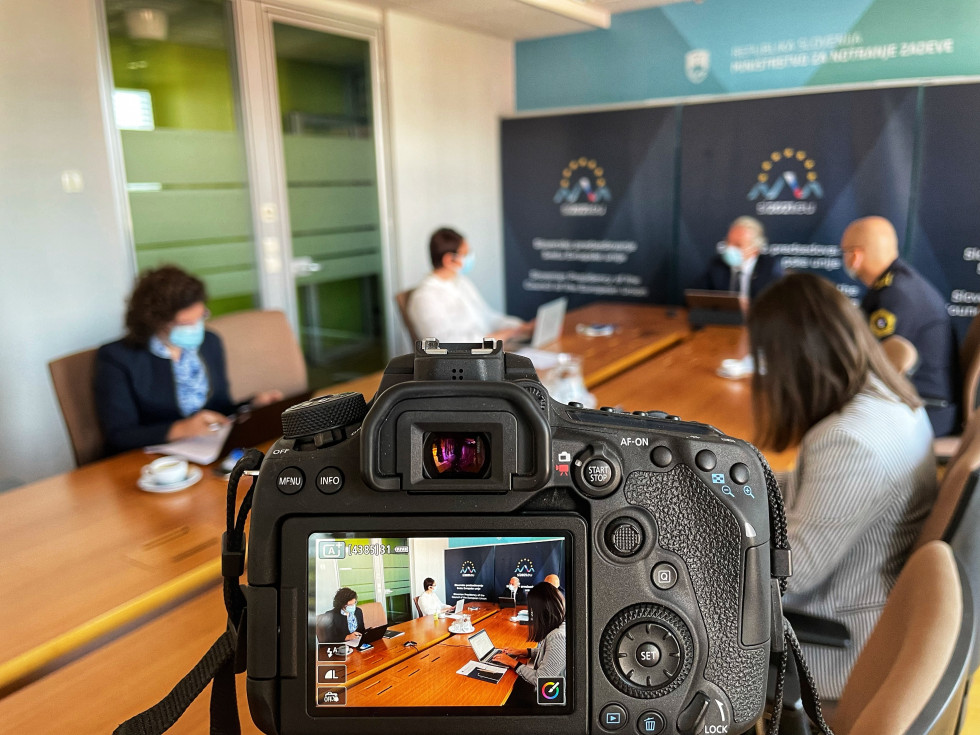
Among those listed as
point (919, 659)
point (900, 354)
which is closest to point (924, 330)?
point (900, 354)

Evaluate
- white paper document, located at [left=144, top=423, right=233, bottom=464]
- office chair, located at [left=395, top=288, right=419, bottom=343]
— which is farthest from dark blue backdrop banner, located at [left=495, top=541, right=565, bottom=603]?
office chair, located at [left=395, top=288, right=419, bottom=343]

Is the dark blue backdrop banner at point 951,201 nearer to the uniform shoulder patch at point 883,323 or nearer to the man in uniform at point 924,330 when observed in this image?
the man in uniform at point 924,330

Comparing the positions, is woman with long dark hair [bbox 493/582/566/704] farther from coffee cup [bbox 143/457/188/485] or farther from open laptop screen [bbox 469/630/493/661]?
coffee cup [bbox 143/457/188/485]

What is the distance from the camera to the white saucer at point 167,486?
172 cm

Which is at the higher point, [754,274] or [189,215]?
[189,215]

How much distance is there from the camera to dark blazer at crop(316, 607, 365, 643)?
1.95ft

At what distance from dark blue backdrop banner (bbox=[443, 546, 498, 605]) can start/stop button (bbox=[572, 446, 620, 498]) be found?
90mm

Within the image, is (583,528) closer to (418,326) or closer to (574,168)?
(418,326)

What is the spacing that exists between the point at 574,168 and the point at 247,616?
16.4 ft

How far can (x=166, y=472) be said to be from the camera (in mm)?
1732

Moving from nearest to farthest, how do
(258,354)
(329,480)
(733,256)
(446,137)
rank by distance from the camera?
1. (329,480)
2. (258,354)
3. (733,256)
4. (446,137)

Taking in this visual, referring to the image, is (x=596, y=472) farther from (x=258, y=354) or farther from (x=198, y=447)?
(x=258, y=354)

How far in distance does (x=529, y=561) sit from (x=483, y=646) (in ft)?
0.27

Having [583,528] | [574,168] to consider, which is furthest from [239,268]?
[583,528]
